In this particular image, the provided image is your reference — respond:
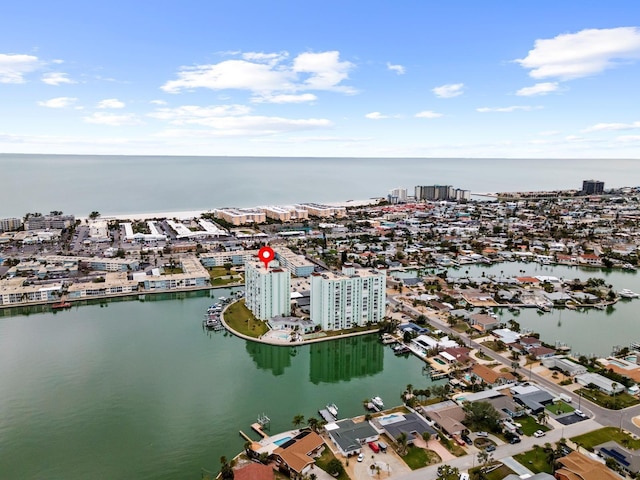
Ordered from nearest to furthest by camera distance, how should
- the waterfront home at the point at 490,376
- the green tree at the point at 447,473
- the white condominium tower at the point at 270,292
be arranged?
the green tree at the point at 447,473, the waterfront home at the point at 490,376, the white condominium tower at the point at 270,292

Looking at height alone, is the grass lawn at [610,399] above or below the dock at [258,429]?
above

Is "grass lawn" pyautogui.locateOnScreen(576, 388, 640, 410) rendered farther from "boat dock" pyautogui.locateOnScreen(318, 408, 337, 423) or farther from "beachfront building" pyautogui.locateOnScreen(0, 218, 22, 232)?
"beachfront building" pyautogui.locateOnScreen(0, 218, 22, 232)

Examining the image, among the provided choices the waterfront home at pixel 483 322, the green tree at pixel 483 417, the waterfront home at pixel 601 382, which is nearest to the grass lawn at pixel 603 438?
the green tree at pixel 483 417

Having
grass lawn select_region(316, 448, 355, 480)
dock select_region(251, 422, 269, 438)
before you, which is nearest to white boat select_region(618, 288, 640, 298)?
grass lawn select_region(316, 448, 355, 480)

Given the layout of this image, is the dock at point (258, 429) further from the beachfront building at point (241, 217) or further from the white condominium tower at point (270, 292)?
the beachfront building at point (241, 217)

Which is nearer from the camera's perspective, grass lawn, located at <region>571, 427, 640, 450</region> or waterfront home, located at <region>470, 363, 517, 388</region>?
grass lawn, located at <region>571, 427, 640, 450</region>

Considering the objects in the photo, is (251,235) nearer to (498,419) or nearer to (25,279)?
(25,279)
